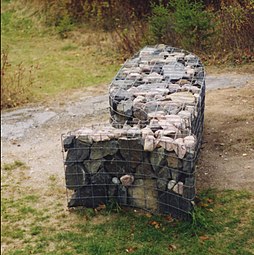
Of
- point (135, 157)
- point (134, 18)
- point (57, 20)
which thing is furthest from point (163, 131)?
point (57, 20)

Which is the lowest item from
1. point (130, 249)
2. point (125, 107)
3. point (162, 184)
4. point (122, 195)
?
point (130, 249)

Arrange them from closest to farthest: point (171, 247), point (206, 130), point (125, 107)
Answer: point (171, 247)
point (125, 107)
point (206, 130)

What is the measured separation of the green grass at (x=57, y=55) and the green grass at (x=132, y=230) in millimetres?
1312

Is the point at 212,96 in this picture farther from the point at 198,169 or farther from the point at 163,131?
the point at 163,131

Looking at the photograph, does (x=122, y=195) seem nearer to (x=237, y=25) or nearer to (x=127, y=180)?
(x=127, y=180)

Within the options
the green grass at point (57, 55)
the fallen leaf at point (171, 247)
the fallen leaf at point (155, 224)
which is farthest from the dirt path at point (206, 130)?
the fallen leaf at point (171, 247)

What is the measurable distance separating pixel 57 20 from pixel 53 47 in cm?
62

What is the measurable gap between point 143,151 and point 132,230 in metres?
0.35

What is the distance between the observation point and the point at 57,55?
4422 millimetres

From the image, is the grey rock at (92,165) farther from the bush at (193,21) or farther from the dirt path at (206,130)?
the bush at (193,21)

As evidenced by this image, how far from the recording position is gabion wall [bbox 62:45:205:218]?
2.46 m

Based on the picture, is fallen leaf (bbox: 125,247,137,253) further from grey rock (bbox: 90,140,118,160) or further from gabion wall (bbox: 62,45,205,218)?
grey rock (bbox: 90,140,118,160)

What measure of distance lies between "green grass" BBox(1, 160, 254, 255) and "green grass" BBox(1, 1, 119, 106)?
1.31 meters

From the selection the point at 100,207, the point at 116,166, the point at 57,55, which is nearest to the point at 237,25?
the point at 116,166
